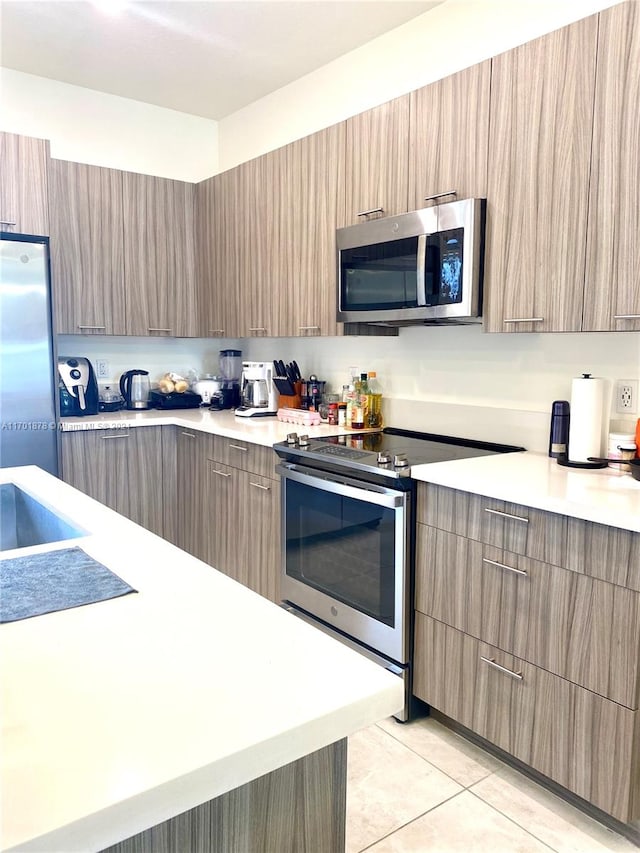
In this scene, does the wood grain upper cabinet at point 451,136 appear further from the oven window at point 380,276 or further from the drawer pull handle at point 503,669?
the drawer pull handle at point 503,669

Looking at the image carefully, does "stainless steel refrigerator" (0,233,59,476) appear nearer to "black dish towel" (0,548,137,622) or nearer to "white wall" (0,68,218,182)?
"white wall" (0,68,218,182)

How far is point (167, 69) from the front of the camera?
11.3ft

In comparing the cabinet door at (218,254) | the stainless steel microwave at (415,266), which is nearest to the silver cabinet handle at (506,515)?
the stainless steel microwave at (415,266)

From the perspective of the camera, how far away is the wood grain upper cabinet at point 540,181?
195 centimetres

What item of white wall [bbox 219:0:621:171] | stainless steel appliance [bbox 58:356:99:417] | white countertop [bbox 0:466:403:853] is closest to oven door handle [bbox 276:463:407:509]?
white countertop [bbox 0:466:403:853]

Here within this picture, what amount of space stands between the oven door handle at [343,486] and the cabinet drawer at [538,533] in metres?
0.09

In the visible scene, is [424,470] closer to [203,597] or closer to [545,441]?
[545,441]

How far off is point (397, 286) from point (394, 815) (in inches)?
71.2

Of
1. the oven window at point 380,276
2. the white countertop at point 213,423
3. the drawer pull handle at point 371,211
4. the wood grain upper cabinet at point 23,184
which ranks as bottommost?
the white countertop at point 213,423

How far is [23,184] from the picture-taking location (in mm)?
3096

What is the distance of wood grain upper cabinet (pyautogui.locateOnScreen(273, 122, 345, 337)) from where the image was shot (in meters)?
2.93

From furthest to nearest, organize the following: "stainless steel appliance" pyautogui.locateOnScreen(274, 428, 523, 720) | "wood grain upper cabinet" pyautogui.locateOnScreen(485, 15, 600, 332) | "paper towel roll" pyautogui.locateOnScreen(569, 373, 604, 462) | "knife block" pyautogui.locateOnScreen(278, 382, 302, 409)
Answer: "knife block" pyautogui.locateOnScreen(278, 382, 302, 409) → "stainless steel appliance" pyautogui.locateOnScreen(274, 428, 523, 720) → "paper towel roll" pyautogui.locateOnScreen(569, 373, 604, 462) → "wood grain upper cabinet" pyautogui.locateOnScreen(485, 15, 600, 332)

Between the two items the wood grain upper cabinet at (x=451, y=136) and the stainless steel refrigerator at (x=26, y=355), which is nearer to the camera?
the wood grain upper cabinet at (x=451, y=136)

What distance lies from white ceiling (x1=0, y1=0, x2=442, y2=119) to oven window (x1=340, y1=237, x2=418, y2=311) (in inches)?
42.9
